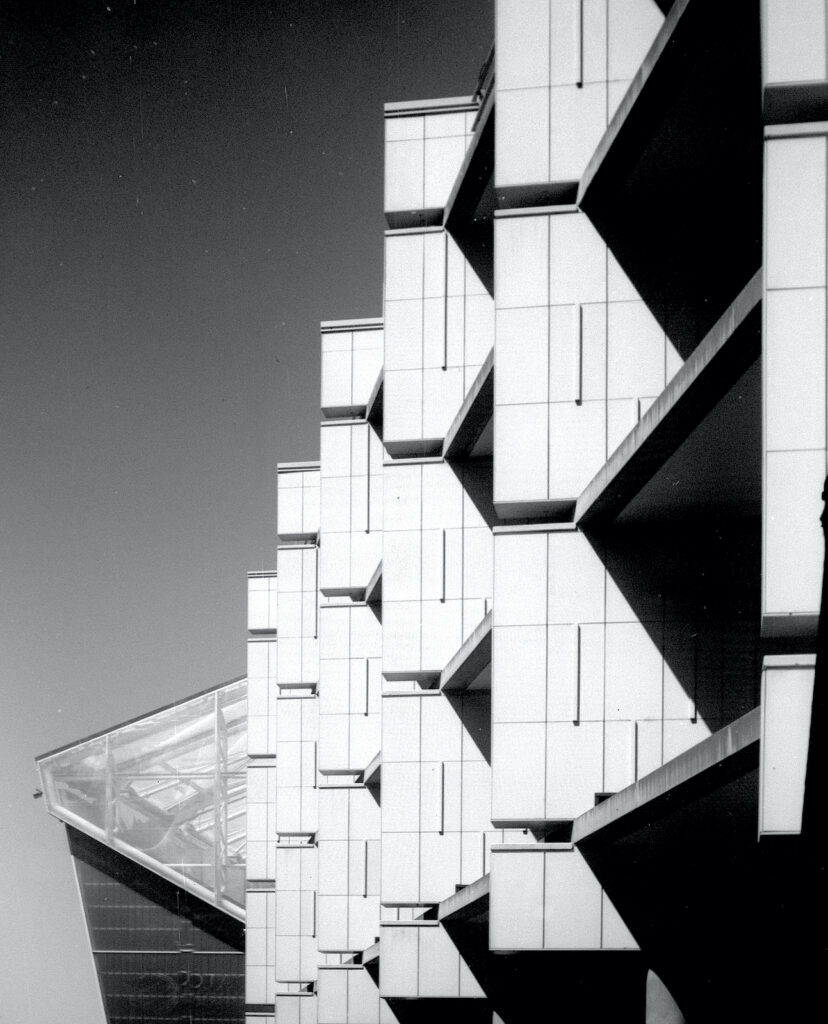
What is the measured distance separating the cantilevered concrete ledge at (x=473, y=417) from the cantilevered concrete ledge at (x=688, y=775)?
6.83 metres

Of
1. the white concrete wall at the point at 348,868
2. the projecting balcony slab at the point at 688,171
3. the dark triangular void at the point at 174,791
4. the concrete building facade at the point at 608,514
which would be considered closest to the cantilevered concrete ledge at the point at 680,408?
the concrete building facade at the point at 608,514

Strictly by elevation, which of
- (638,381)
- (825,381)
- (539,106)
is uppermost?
(539,106)

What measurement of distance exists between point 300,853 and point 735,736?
3198cm

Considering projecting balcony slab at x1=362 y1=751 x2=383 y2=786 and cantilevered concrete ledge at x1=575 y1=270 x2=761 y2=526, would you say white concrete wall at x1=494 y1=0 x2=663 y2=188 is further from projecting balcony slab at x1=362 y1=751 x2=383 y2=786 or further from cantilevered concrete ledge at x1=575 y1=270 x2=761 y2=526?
projecting balcony slab at x1=362 y1=751 x2=383 y2=786

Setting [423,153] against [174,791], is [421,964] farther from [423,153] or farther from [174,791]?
[174,791]

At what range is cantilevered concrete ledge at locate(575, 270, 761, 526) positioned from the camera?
39.5 ft

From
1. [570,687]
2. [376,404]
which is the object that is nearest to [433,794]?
[570,687]

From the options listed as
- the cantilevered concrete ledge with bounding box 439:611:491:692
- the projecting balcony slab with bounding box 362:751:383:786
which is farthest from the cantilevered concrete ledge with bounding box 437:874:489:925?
the projecting balcony slab with bounding box 362:751:383:786

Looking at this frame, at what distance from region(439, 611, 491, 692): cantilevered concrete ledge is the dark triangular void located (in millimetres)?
41602

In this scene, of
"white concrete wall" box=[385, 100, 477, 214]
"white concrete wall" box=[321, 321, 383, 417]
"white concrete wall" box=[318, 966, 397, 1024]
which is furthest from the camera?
"white concrete wall" box=[321, 321, 383, 417]

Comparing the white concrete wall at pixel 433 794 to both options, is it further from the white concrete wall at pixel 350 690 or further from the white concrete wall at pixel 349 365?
the white concrete wall at pixel 349 365

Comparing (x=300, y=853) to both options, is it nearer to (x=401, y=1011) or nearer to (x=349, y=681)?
(x=349, y=681)

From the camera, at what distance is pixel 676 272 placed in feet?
58.0

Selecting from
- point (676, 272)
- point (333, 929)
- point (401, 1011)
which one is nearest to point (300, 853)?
point (333, 929)
